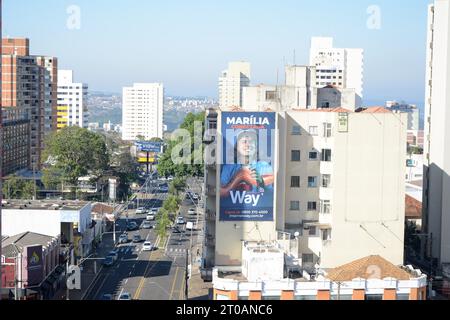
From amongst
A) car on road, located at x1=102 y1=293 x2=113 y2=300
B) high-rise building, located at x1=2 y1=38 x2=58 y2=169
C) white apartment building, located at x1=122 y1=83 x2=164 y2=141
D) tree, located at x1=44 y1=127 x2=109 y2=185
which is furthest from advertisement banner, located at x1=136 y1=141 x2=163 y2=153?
white apartment building, located at x1=122 y1=83 x2=164 y2=141

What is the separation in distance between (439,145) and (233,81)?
117ft

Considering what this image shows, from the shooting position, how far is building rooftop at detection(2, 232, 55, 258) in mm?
10445

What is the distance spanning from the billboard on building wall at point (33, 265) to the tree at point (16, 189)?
875 centimetres

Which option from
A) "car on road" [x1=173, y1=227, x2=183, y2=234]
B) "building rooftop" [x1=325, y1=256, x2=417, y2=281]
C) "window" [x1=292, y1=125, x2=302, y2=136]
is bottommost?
"car on road" [x1=173, y1=227, x2=183, y2=234]

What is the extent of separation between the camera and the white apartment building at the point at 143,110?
180ft

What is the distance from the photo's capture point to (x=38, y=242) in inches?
451

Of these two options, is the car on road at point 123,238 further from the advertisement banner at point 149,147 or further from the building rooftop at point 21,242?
the advertisement banner at point 149,147

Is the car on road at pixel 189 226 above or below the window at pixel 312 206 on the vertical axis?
below

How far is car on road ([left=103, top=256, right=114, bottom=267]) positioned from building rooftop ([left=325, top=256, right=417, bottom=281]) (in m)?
4.98

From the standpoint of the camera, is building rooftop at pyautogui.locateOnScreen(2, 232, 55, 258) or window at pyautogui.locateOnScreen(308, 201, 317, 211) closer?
building rooftop at pyautogui.locateOnScreen(2, 232, 55, 258)

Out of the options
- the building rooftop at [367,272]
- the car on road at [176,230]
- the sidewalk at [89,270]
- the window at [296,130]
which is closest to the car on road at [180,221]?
the car on road at [176,230]

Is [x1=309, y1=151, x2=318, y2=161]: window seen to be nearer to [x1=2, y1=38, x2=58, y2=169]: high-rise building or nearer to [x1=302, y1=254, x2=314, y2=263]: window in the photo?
[x1=302, y1=254, x2=314, y2=263]: window

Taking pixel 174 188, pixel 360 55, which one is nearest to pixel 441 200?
pixel 174 188
